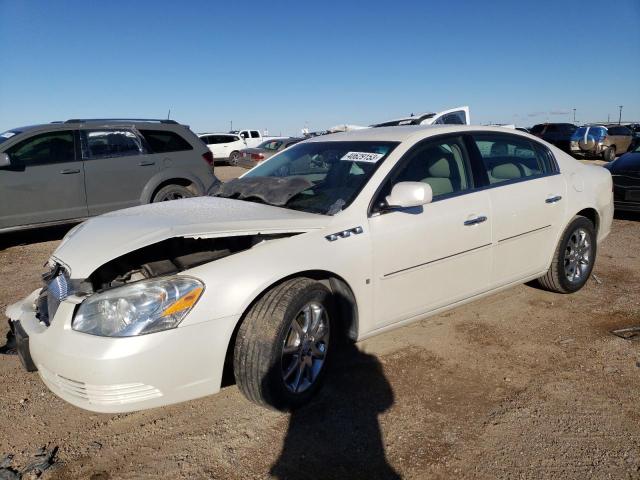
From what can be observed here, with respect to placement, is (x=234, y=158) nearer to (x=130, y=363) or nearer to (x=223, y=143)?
(x=223, y=143)

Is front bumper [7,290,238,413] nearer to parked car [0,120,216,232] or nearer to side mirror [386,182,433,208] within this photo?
side mirror [386,182,433,208]

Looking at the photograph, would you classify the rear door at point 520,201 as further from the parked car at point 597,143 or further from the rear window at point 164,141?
the parked car at point 597,143

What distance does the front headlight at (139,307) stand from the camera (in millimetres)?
2453

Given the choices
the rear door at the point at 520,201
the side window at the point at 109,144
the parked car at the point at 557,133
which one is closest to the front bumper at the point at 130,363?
the rear door at the point at 520,201

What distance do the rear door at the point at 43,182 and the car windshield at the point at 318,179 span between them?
410 cm

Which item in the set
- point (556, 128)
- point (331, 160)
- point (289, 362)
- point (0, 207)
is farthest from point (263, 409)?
point (556, 128)

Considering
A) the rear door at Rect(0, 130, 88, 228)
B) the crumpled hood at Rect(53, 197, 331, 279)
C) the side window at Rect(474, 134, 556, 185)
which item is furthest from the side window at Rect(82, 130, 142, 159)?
the side window at Rect(474, 134, 556, 185)

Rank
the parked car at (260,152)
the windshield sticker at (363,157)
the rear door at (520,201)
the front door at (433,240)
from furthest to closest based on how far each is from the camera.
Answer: the parked car at (260,152) < the rear door at (520,201) < the windshield sticker at (363,157) < the front door at (433,240)

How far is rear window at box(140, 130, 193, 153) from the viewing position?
7.89 metres

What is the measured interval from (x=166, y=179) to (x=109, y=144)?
946 millimetres

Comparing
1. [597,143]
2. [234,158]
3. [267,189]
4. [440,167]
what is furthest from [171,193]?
[234,158]

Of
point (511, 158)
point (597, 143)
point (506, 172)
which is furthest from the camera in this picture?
point (597, 143)

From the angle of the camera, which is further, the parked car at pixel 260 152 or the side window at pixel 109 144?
the parked car at pixel 260 152

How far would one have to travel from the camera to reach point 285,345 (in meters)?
2.83
